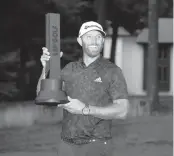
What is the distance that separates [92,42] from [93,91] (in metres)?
0.39

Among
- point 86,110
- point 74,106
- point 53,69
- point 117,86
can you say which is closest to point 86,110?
point 86,110

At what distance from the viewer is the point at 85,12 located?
18.4m

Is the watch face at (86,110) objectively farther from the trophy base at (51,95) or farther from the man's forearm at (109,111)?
the trophy base at (51,95)

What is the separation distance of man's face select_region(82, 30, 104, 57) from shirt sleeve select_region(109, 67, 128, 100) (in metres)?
0.25

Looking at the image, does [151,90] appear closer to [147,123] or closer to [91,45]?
[147,123]

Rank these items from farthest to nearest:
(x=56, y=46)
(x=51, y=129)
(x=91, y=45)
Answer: (x=51, y=129) < (x=91, y=45) < (x=56, y=46)

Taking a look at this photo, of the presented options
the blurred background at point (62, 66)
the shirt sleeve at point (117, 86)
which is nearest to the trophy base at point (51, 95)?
the shirt sleeve at point (117, 86)

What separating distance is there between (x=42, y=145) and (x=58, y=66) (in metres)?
7.37

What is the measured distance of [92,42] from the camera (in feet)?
10.7

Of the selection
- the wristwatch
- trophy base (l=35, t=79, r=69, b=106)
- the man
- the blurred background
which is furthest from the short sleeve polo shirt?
the blurred background

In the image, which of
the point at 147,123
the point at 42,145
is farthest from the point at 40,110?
the point at 42,145

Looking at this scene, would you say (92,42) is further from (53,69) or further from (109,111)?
(109,111)

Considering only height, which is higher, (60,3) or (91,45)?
(60,3)

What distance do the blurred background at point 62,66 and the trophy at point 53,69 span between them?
20.9 feet
